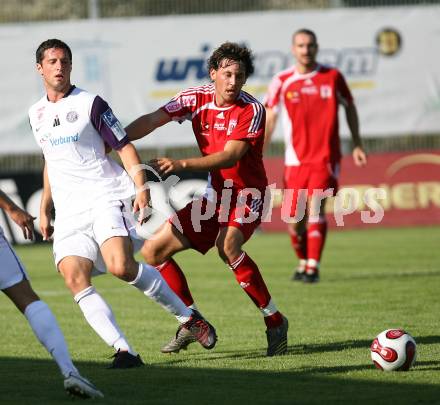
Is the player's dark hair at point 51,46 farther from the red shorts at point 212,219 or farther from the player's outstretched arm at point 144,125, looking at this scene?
the red shorts at point 212,219

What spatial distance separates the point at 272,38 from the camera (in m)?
23.1

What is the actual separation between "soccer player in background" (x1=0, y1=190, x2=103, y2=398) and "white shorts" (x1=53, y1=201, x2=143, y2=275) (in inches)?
33.1

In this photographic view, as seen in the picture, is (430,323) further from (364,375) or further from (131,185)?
(131,185)

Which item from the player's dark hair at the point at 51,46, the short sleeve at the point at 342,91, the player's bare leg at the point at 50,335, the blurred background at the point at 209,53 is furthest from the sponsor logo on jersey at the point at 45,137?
the blurred background at the point at 209,53

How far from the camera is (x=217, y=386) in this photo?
673 cm

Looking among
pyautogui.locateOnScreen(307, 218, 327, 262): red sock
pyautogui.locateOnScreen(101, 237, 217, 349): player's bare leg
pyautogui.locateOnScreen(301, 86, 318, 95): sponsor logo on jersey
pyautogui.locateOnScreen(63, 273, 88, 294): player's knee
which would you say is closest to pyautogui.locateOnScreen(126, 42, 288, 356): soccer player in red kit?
pyautogui.locateOnScreen(101, 237, 217, 349): player's bare leg

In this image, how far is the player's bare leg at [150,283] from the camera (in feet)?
23.9

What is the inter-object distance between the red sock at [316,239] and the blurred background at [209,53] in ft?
28.6

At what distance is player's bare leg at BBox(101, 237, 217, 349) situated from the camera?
7273 millimetres

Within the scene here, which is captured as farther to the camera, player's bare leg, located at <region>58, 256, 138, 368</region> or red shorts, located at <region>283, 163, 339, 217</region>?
red shorts, located at <region>283, 163, 339, 217</region>

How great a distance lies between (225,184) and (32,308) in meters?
2.42

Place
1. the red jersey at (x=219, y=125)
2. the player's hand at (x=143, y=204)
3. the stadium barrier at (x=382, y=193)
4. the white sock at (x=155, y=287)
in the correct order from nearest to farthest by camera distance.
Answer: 1. the player's hand at (x=143, y=204)
2. the white sock at (x=155, y=287)
3. the red jersey at (x=219, y=125)
4. the stadium barrier at (x=382, y=193)

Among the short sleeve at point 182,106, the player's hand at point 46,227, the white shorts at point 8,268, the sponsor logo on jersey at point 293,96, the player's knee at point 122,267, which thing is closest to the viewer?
the white shorts at point 8,268

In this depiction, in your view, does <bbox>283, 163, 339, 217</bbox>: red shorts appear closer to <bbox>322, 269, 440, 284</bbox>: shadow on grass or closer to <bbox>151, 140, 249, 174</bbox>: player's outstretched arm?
<bbox>322, 269, 440, 284</bbox>: shadow on grass
